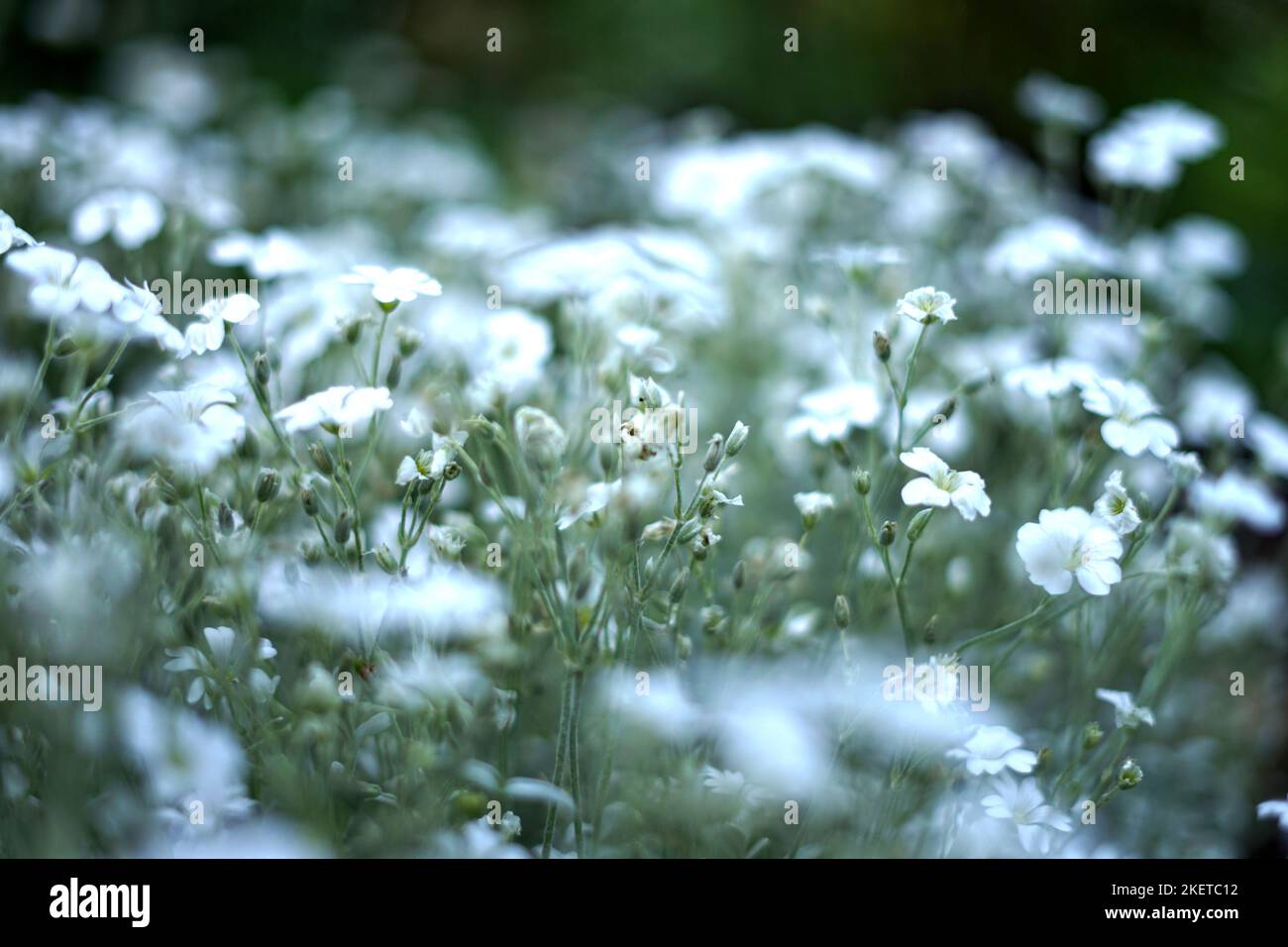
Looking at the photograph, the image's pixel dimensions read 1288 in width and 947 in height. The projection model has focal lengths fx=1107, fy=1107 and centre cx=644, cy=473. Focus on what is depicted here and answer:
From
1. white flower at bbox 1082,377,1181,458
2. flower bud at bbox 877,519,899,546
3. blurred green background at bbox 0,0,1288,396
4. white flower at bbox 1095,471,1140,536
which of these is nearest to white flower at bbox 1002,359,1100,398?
white flower at bbox 1082,377,1181,458

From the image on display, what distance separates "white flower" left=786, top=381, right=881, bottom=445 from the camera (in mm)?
1338

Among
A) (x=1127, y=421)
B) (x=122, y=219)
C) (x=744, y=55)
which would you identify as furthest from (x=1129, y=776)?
(x=744, y=55)

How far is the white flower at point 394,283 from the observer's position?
122 centimetres

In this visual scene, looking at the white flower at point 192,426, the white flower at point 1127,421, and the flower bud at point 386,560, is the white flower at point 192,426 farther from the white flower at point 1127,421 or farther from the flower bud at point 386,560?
the white flower at point 1127,421

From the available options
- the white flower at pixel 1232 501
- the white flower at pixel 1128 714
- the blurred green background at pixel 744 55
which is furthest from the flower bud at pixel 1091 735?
the blurred green background at pixel 744 55

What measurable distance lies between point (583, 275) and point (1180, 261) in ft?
4.12

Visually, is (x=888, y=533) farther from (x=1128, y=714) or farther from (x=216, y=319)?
(x=216, y=319)

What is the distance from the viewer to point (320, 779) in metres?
1.11

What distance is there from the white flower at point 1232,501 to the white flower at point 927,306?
1.70 feet

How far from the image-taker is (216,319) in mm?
1233

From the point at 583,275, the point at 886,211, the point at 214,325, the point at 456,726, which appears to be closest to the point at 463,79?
the point at 886,211

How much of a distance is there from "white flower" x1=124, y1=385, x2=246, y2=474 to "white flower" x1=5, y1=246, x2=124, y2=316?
4.6 inches

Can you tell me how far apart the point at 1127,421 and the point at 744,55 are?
244 cm
